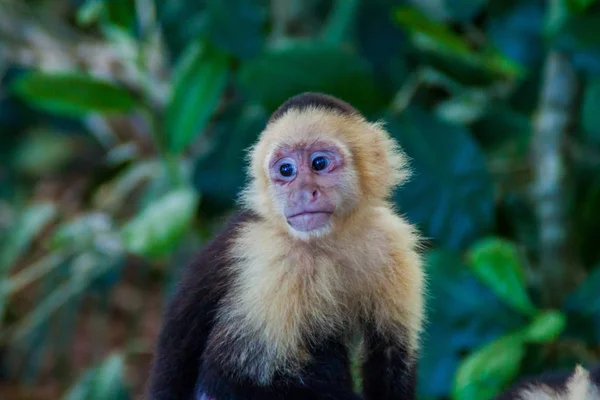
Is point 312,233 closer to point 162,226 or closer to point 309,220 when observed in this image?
point 309,220

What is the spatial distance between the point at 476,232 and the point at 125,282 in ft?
9.34

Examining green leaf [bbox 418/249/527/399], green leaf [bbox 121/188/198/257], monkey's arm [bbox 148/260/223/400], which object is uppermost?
green leaf [bbox 121/188/198/257]

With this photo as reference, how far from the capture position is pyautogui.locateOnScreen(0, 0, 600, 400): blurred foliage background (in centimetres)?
264

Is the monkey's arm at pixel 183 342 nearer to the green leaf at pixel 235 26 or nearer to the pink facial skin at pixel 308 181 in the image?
the pink facial skin at pixel 308 181

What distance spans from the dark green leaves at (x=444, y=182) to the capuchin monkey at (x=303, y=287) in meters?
0.97

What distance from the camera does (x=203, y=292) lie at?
1679 millimetres

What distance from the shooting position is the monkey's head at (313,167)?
1.64m

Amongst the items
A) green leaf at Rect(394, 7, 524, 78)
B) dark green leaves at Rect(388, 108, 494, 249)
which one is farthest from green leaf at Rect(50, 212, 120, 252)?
green leaf at Rect(394, 7, 524, 78)

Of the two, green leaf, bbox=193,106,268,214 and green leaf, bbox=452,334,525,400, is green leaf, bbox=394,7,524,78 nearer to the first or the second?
green leaf, bbox=193,106,268,214

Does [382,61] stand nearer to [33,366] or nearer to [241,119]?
[241,119]

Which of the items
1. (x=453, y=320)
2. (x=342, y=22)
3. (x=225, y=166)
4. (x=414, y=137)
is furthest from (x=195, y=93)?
(x=453, y=320)

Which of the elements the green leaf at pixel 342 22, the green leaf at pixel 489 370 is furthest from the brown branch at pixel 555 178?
the green leaf at pixel 342 22

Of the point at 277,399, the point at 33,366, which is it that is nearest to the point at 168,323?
the point at 277,399

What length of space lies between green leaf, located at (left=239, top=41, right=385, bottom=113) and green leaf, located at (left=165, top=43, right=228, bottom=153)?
0.22 meters
